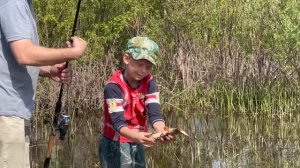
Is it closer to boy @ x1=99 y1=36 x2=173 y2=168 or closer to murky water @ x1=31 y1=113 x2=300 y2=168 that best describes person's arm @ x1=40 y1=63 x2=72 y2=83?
boy @ x1=99 y1=36 x2=173 y2=168

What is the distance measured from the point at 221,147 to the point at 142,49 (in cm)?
416

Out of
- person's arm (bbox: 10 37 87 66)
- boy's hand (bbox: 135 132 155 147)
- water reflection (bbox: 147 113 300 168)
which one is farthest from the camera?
water reflection (bbox: 147 113 300 168)

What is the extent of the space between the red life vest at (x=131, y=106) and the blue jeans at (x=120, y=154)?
49 millimetres

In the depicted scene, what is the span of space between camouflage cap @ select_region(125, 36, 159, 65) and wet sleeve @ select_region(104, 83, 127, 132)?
0.25 metres

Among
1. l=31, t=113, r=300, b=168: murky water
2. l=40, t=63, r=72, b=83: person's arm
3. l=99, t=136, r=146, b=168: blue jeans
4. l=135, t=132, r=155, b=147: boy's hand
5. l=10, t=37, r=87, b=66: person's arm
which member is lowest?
l=31, t=113, r=300, b=168: murky water

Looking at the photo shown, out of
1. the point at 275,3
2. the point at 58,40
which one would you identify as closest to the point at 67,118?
the point at 275,3

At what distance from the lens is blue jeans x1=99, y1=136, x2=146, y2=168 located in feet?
15.6

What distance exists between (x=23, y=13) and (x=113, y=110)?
1.08m

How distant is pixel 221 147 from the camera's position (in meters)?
8.52

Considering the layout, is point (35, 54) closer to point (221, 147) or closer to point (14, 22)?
point (14, 22)

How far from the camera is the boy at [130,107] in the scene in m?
4.57

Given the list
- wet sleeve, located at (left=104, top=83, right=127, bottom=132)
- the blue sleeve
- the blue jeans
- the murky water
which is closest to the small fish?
wet sleeve, located at (left=104, top=83, right=127, bottom=132)

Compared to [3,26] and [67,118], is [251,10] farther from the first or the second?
[3,26]

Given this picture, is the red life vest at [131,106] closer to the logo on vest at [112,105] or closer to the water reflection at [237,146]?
the logo on vest at [112,105]
